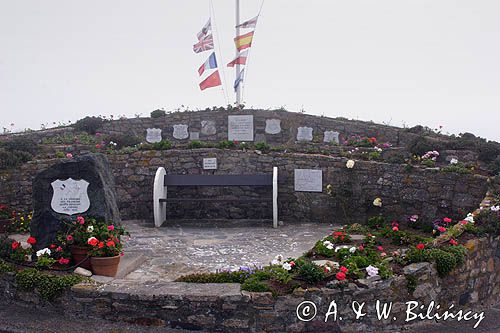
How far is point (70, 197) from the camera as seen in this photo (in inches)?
202

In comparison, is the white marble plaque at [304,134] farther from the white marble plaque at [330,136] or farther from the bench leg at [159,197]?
the bench leg at [159,197]

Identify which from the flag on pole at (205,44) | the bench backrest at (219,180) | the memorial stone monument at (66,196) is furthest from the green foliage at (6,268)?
the flag on pole at (205,44)

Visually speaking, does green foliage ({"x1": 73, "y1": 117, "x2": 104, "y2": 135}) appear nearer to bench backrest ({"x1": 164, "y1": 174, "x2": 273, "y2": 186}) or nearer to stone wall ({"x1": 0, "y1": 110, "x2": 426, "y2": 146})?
stone wall ({"x1": 0, "y1": 110, "x2": 426, "y2": 146})

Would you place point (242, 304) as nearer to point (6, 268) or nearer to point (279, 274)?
point (279, 274)

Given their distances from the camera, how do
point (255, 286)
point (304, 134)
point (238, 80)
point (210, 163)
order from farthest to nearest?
point (238, 80), point (304, 134), point (210, 163), point (255, 286)

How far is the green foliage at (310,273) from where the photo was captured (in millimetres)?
3982

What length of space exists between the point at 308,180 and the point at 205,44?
7657 mm

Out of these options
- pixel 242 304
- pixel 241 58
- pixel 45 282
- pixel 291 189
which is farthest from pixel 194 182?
pixel 241 58

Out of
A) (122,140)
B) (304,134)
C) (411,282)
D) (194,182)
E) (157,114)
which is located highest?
(157,114)

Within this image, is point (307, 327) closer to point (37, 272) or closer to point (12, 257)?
point (37, 272)

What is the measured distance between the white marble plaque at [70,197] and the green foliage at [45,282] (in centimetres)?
94

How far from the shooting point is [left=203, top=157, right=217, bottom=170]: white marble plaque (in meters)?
9.15

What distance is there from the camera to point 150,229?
26.1 feet

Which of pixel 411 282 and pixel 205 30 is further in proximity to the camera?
pixel 205 30
